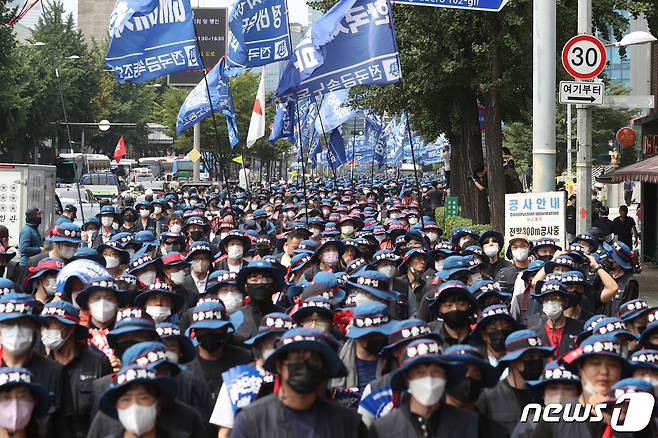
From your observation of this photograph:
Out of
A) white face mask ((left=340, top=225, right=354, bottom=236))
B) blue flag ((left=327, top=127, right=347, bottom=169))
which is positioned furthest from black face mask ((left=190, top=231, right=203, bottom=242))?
blue flag ((left=327, top=127, right=347, bottom=169))

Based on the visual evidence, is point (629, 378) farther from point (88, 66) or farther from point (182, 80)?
point (88, 66)

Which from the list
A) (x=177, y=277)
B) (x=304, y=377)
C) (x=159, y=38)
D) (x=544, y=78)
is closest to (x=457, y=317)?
(x=304, y=377)

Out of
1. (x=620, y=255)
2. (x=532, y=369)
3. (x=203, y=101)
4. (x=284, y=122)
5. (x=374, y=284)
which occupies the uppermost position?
(x=284, y=122)

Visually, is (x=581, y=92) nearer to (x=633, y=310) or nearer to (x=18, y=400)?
(x=633, y=310)

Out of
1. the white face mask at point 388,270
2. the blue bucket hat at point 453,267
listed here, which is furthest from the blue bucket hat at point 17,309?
the white face mask at point 388,270

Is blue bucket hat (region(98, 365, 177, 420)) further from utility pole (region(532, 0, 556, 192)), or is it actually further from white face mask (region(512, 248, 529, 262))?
utility pole (region(532, 0, 556, 192))

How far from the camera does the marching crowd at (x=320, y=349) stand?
6363mm

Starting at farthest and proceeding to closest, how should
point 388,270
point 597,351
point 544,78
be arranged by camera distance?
point 544,78
point 388,270
point 597,351

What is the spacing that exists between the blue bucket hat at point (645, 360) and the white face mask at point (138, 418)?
8.04 ft

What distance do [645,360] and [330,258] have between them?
7.32 m

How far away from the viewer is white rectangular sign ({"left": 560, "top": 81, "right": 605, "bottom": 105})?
55.5 feet

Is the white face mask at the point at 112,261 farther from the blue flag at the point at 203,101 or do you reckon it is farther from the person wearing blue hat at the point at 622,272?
the blue flag at the point at 203,101

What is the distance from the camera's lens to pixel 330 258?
14.4 meters

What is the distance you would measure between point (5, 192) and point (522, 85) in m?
10.4
